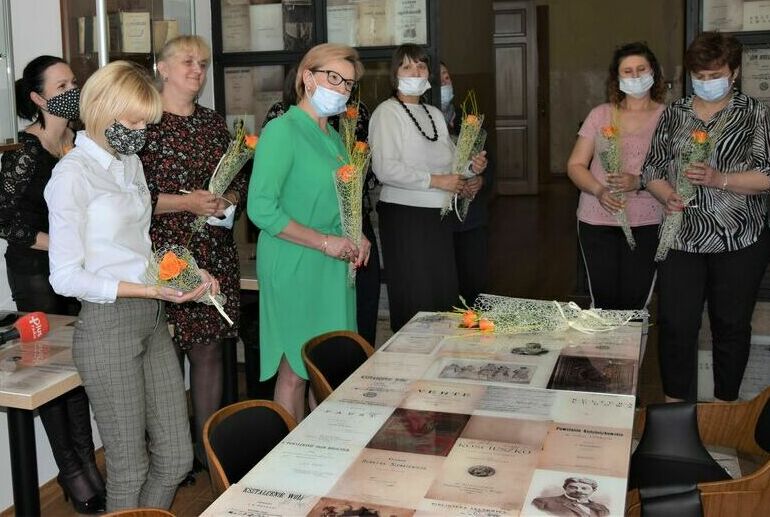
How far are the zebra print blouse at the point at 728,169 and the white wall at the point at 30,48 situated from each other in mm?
2828

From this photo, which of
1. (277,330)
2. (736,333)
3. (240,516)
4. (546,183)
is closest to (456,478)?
(240,516)

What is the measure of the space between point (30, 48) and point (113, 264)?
1.61 metres

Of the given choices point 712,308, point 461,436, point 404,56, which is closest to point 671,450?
point 461,436

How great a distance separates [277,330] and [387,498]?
1.85 metres

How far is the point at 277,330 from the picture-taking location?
385cm

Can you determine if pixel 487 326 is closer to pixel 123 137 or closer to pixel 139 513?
pixel 123 137

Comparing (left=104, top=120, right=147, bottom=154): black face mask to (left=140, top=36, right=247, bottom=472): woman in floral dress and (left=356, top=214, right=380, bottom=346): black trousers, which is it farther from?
(left=356, top=214, right=380, bottom=346): black trousers

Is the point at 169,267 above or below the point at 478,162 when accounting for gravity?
below

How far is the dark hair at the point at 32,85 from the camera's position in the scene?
148 inches

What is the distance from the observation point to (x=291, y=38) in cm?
591

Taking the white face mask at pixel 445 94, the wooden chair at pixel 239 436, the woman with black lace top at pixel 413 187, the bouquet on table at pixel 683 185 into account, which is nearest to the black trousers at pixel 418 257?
the woman with black lace top at pixel 413 187

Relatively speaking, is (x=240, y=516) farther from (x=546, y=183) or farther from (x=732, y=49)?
(x=546, y=183)

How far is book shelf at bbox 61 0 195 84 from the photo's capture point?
4367mm

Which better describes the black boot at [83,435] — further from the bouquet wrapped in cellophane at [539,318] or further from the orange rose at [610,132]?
the orange rose at [610,132]
